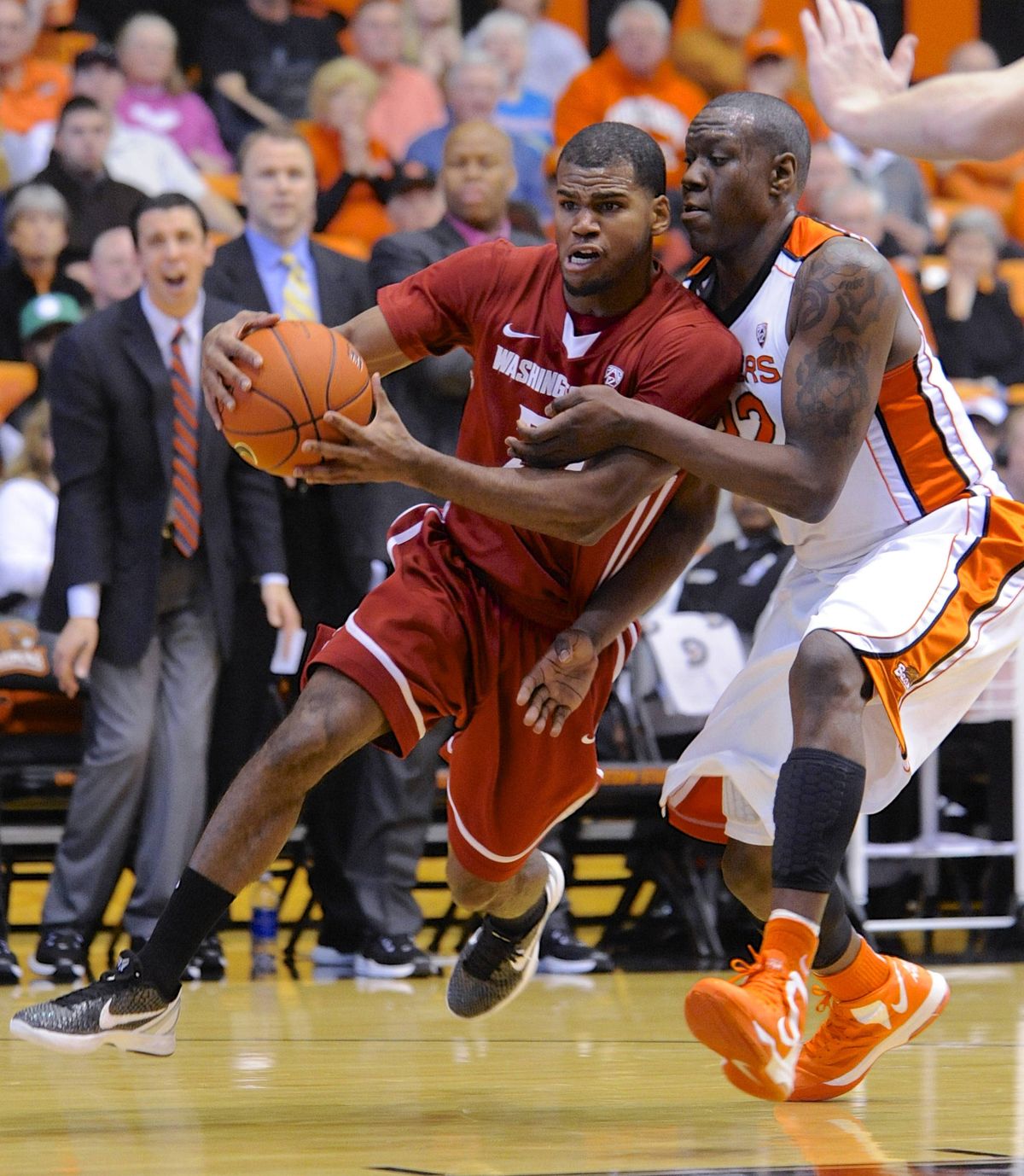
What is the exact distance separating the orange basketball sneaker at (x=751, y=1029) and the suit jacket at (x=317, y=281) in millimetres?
3702

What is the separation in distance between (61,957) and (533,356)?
301 cm

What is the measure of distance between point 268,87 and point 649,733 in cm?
567

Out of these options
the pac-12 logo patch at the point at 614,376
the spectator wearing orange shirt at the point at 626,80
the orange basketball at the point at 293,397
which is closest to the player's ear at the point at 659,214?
the pac-12 logo patch at the point at 614,376

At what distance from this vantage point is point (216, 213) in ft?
32.8

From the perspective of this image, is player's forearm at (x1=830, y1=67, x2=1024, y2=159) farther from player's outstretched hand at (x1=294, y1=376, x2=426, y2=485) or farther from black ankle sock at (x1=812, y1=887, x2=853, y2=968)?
black ankle sock at (x1=812, y1=887, x2=853, y2=968)

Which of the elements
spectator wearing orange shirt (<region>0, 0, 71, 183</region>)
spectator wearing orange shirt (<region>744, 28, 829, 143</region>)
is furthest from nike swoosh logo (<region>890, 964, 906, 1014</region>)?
spectator wearing orange shirt (<region>744, 28, 829, 143</region>)

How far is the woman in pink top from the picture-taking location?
10.8 meters

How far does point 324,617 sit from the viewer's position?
21.9 ft

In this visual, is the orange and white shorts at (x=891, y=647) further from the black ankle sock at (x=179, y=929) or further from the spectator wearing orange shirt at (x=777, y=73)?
the spectator wearing orange shirt at (x=777, y=73)

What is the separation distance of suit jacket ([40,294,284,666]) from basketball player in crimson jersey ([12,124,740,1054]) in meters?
2.09

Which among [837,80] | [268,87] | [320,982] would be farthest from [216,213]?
[837,80]

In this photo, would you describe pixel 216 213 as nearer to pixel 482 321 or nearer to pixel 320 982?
pixel 320 982

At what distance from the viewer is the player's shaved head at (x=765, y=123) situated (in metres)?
4.00

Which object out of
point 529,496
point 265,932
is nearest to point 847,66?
point 529,496
